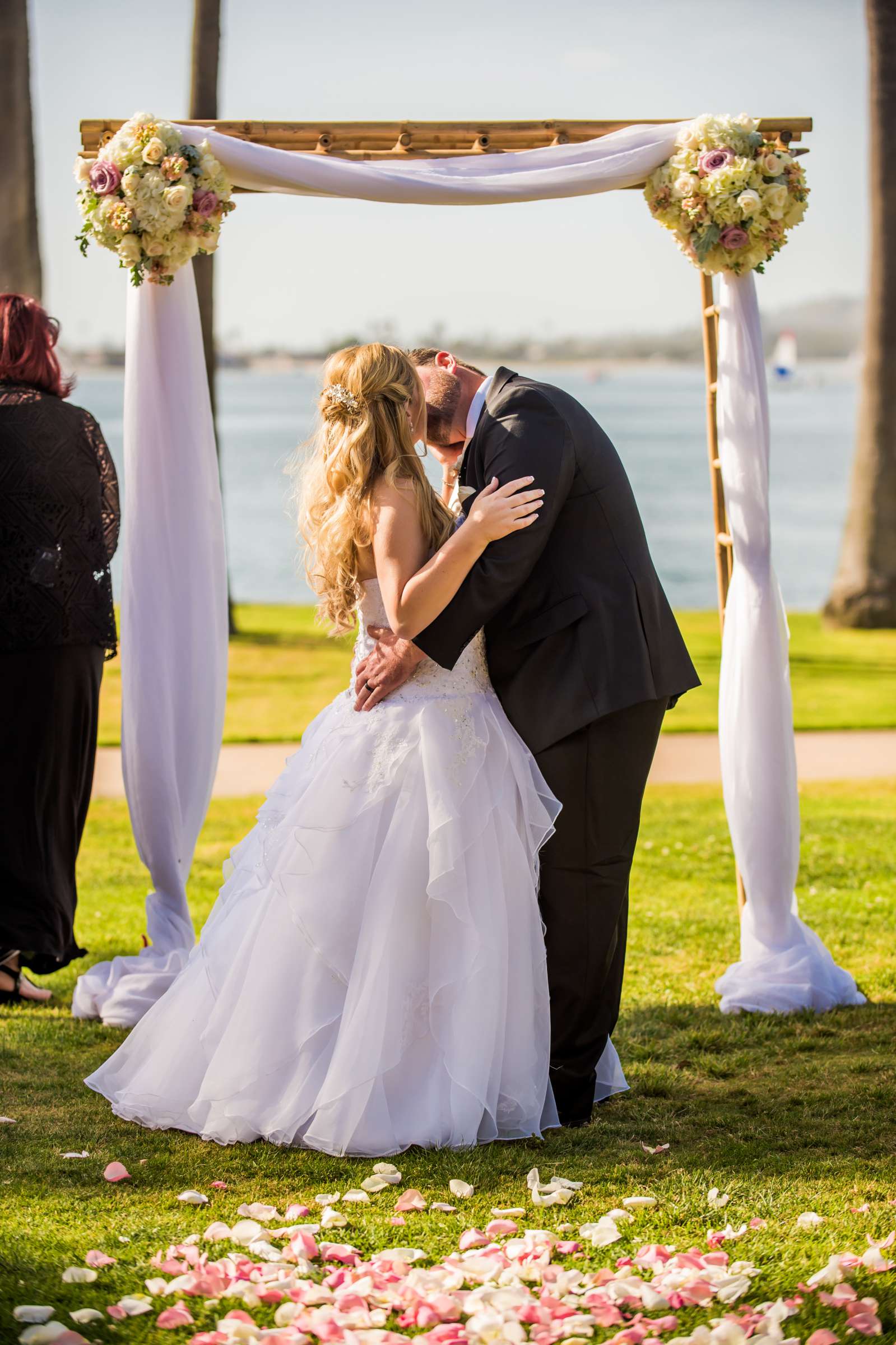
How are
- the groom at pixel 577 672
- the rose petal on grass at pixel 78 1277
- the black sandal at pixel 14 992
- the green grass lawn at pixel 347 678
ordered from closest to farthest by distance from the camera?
the rose petal on grass at pixel 78 1277
the groom at pixel 577 672
the black sandal at pixel 14 992
the green grass lawn at pixel 347 678

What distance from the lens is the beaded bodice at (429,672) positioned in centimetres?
359

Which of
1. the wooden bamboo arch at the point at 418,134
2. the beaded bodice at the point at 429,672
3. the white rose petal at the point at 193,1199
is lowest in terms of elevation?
the white rose petal at the point at 193,1199

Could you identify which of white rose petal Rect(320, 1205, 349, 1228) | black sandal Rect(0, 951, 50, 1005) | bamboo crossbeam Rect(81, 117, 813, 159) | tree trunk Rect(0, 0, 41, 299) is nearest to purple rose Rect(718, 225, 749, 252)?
bamboo crossbeam Rect(81, 117, 813, 159)

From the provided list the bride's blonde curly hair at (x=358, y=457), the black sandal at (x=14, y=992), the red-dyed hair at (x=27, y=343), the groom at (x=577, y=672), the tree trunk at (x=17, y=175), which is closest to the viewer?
the bride's blonde curly hair at (x=358, y=457)

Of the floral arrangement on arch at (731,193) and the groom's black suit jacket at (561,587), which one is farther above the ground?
the floral arrangement on arch at (731,193)

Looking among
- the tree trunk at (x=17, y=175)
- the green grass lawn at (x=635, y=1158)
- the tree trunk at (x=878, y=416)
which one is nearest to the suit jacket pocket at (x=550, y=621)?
the green grass lawn at (x=635, y=1158)

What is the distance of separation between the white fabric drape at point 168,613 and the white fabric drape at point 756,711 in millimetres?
1650

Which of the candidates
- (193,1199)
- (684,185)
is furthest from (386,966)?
(684,185)

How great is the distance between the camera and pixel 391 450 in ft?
11.3

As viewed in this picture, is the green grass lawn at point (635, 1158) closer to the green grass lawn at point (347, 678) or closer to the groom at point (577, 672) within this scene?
the groom at point (577, 672)

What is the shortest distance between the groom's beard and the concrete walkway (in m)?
5.04

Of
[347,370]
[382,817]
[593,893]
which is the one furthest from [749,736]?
[347,370]

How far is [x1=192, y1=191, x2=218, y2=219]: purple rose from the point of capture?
4.16m

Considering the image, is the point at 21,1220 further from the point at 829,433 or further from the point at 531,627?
the point at 829,433
